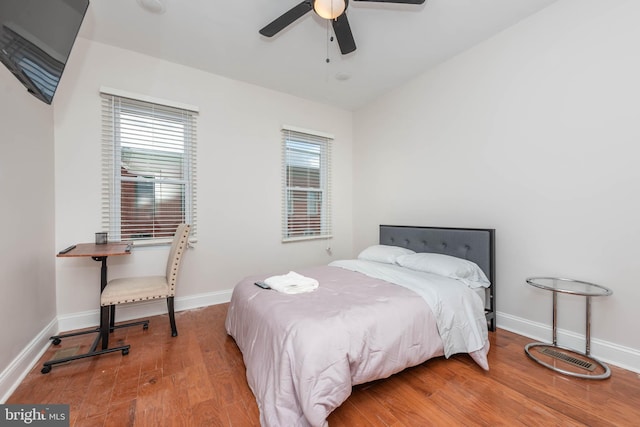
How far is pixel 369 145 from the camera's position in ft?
13.9

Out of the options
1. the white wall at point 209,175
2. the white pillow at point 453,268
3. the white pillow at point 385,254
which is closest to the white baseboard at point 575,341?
the white pillow at point 453,268

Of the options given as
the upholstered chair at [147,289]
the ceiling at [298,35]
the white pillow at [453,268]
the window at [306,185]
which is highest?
the ceiling at [298,35]

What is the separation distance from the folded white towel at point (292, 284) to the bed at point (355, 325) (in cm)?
6

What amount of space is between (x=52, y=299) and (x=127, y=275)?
59 cm

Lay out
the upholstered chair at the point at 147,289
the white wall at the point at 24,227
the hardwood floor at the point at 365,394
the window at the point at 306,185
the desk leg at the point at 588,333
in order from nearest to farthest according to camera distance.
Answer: the hardwood floor at the point at 365,394 → the white wall at the point at 24,227 → the desk leg at the point at 588,333 → the upholstered chair at the point at 147,289 → the window at the point at 306,185

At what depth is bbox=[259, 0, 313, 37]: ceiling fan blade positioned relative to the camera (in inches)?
76.5

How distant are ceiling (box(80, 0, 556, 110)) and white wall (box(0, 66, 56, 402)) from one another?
1.07 meters

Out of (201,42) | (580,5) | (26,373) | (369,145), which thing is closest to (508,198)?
(580,5)

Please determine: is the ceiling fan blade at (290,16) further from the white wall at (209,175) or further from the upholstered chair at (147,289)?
the upholstered chair at (147,289)

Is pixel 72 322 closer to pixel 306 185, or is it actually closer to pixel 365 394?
pixel 365 394

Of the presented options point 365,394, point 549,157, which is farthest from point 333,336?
point 549,157

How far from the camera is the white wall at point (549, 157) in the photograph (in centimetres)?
196
